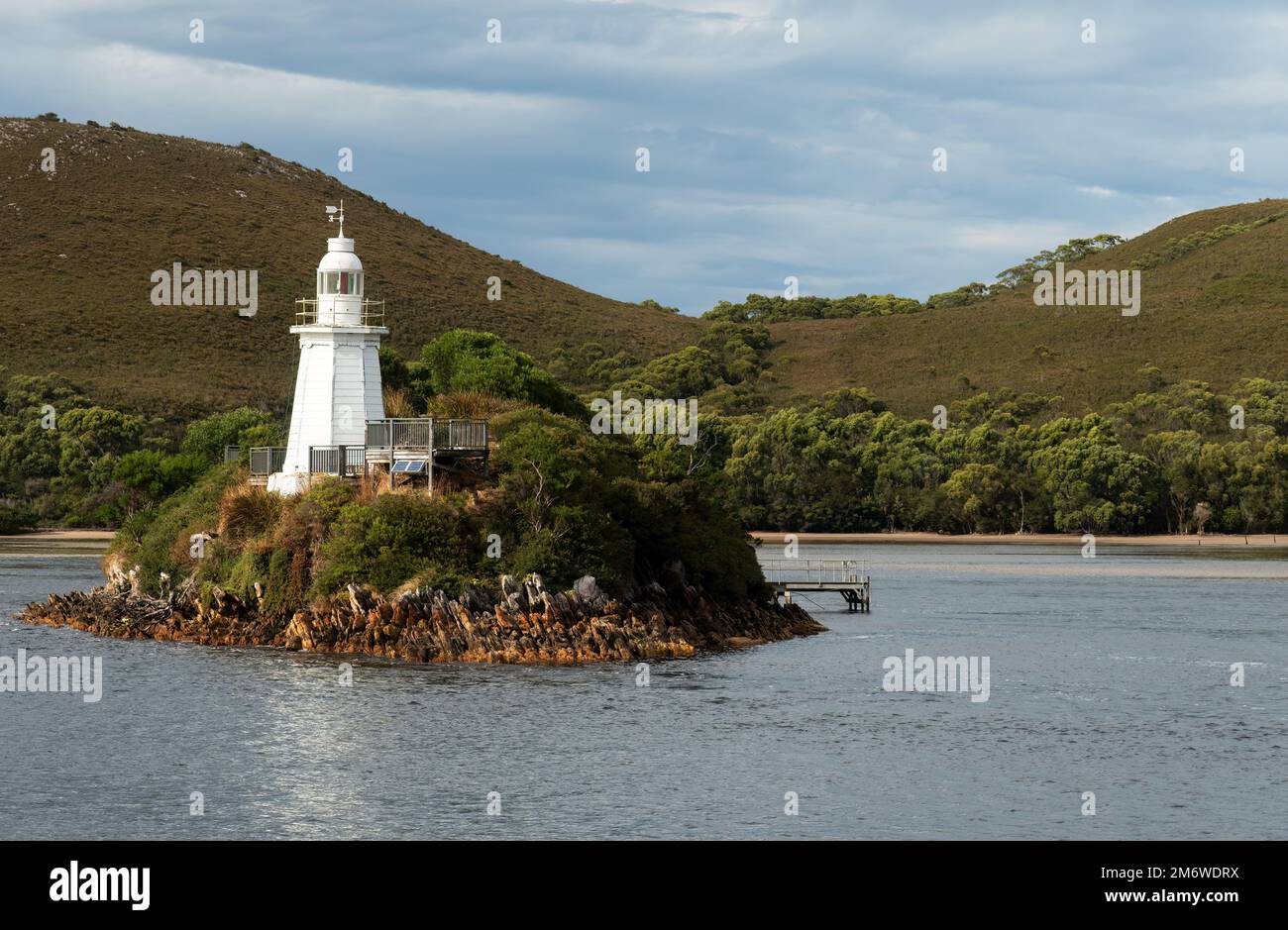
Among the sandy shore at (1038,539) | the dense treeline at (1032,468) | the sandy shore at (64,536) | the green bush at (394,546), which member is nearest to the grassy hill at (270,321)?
the sandy shore at (64,536)

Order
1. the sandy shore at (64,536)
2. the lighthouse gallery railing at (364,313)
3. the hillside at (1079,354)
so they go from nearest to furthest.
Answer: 1. the lighthouse gallery railing at (364,313)
2. the sandy shore at (64,536)
3. the hillside at (1079,354)

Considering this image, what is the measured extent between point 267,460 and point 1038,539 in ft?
280

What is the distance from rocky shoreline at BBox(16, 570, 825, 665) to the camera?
48.2m

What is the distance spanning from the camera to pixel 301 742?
3622cm

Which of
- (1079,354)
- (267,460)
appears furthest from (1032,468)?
(267,460)

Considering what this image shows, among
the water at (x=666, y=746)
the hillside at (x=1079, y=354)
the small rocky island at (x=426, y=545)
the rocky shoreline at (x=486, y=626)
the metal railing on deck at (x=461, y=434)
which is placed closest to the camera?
the water at (x=666, y=746)

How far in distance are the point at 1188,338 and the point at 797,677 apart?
467 ft

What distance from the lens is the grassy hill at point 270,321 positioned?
5650 inches

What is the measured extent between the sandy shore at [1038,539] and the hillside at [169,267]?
46215 millimetres

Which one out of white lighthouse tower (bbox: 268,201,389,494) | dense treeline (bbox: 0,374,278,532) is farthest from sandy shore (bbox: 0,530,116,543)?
white lighthouse tower (bbox: 268,201,389,494)

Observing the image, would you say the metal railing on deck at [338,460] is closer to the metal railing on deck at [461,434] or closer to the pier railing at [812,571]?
the metal railing on deck at [461,434]

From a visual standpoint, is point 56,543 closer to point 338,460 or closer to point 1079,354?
point 338,460
